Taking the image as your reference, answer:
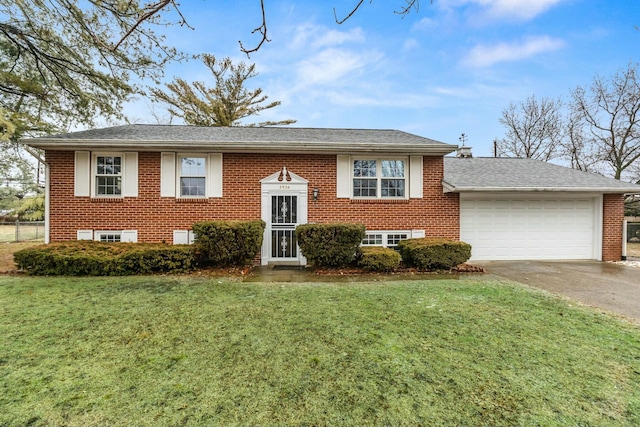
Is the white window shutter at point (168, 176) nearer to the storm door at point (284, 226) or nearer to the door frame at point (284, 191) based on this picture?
the door frame at point (284, 191)

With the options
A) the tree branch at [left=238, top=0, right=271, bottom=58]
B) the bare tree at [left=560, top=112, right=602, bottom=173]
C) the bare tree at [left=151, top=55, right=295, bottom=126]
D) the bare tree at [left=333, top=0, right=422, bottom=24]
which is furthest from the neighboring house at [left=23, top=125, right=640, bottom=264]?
the bare tree at [left=560, top=112, right=602, bottom=173]

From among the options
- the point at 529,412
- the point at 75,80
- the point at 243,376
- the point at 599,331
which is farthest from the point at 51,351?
the point at 75,80

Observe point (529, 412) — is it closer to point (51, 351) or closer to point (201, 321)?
point (201, 321)

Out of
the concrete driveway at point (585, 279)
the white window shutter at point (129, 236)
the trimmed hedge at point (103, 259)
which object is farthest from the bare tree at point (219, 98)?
the concrete driveway at point (585, 279)

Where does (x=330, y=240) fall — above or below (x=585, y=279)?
above

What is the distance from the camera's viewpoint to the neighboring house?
8078 mm

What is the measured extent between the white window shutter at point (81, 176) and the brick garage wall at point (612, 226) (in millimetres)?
16104

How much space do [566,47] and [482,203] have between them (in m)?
8.43

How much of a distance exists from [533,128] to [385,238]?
2195cm

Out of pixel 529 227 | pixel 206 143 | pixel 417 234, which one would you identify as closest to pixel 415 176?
pixel 417 234

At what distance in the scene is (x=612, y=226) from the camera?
9.19 metres

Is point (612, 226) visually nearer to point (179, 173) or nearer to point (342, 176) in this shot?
point (342, 176)

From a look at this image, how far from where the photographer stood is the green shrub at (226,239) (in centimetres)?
685

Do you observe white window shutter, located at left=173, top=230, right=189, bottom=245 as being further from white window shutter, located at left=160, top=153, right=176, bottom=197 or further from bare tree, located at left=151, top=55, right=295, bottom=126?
bare tree, located at left=151, top=55, right=295, bottom=126
